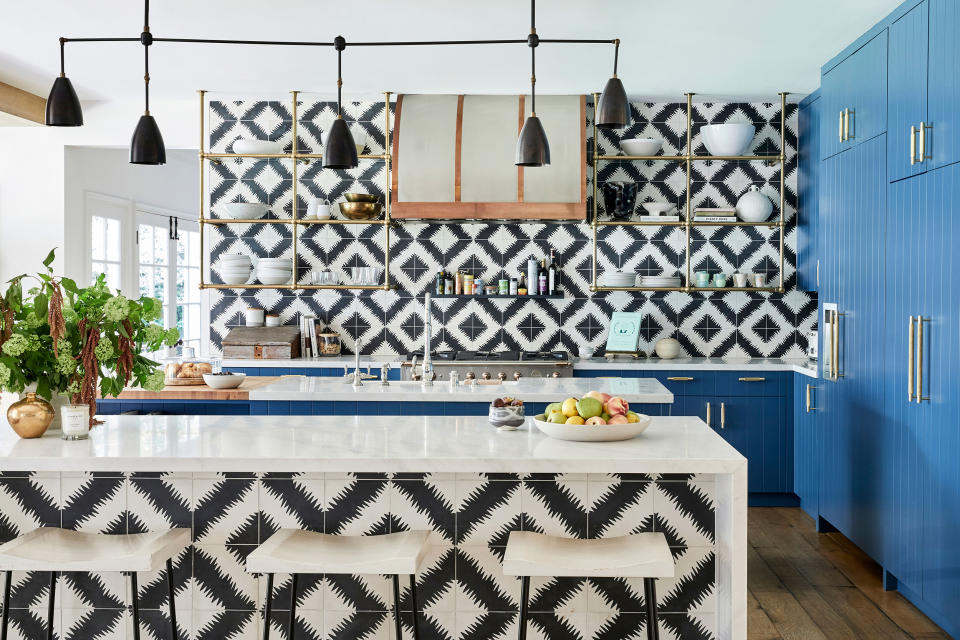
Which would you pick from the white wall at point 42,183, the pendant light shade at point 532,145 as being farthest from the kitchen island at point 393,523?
the white wall at point 42,183

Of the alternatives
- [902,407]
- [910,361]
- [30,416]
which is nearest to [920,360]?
[910,361]

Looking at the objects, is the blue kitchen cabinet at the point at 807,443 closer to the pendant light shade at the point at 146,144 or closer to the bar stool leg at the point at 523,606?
the bar stool leg at the point at 523,606

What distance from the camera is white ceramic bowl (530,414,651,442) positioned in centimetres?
260

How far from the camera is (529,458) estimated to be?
237 cm

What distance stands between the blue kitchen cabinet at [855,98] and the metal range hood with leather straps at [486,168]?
1663mm

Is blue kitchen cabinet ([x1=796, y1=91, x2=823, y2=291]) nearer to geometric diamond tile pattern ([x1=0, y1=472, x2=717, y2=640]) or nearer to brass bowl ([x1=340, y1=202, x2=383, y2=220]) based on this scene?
brass bowl ([x1=340, y1=202, x2=383, y2=220])

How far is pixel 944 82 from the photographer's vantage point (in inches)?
127

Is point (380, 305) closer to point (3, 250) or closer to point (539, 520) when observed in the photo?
point (3, 250)

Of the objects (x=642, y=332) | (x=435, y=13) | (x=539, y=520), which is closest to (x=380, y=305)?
(x=642, y=332)

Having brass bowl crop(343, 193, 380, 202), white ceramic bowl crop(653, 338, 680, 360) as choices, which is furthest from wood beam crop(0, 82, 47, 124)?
white ceramic bowl crop(653, 338, 680, 360)

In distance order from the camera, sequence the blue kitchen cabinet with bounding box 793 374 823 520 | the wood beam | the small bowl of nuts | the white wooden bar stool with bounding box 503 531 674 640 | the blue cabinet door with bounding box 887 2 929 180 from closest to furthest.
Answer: the white wooden bar stool with bounding box 503 531 674 640 < the small bowl of nuts < the blue cabinet door with bounding box 887 2 929 180 < the blue kitchen cabinet with bounding box 793 374 823 520 < the wood beam

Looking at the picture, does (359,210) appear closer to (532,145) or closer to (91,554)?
(532,145)

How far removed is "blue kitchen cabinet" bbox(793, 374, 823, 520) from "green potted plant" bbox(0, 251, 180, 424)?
376 cm

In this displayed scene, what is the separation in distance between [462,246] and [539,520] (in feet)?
12.2
